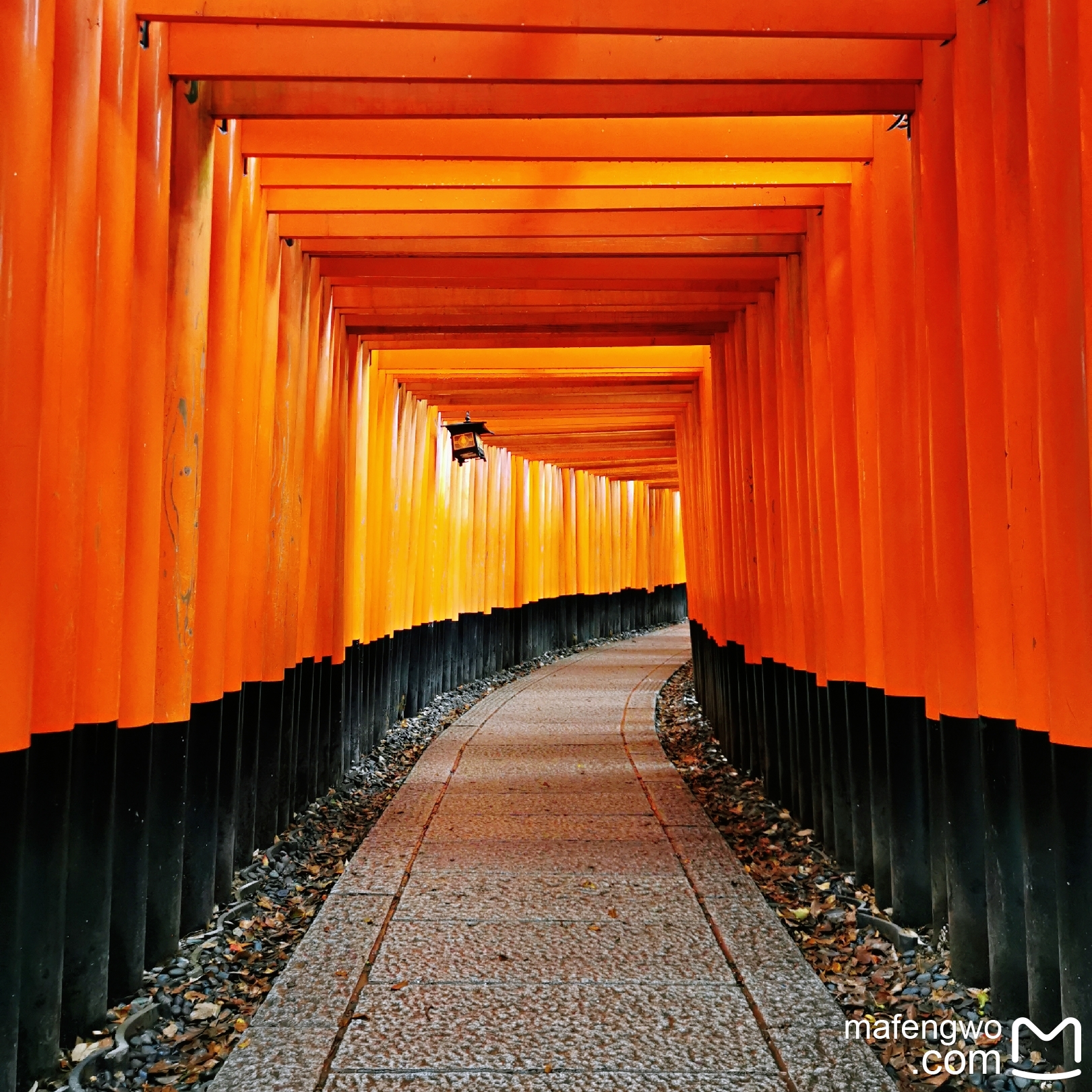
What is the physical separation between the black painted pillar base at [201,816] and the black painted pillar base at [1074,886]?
3.46m

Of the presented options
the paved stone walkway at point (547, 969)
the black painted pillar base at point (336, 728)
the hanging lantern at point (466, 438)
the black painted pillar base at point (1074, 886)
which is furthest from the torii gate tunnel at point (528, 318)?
the hanging lantern at point (466, 438)

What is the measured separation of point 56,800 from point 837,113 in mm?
4191

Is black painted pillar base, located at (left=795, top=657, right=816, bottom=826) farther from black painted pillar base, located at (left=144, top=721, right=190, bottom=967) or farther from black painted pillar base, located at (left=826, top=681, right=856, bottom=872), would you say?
black painted pillar base, located at (left=144, top=721, right=190, bottom=967)

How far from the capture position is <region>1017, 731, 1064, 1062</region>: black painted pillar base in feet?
10.8

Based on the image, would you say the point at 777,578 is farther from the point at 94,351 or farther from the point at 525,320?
the point at 94,351

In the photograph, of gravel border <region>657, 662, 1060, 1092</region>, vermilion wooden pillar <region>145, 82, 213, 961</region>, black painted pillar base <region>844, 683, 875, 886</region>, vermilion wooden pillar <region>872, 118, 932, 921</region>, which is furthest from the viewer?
black painted pillar base <region>844, 683, 875, 886</region>

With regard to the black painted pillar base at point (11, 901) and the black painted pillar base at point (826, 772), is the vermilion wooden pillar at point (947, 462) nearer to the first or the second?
the black painted pillar base at point (826, 772)

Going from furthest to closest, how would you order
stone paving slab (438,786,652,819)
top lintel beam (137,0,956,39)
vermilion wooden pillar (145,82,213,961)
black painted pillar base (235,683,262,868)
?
stone paving slab (438,786,652,819), black painted pillar base (235,683,262,868), vermilion wooden pillar (145,82,213,961), top lintel beam (137,0,956,39)

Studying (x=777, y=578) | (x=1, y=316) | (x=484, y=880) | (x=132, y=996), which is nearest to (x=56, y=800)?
(x=132, y=996)

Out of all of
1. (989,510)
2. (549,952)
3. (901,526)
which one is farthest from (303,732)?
(989,510)

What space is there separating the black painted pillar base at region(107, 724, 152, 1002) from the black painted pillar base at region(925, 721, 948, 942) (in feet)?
10.4

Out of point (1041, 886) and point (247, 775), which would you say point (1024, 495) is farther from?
point (247, 775)

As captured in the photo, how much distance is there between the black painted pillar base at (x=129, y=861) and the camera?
3920mm

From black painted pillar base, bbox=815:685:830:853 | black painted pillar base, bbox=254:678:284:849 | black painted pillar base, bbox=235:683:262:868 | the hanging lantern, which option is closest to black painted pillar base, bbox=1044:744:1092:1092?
black painted pillar base, bbox=815:685:830:853
